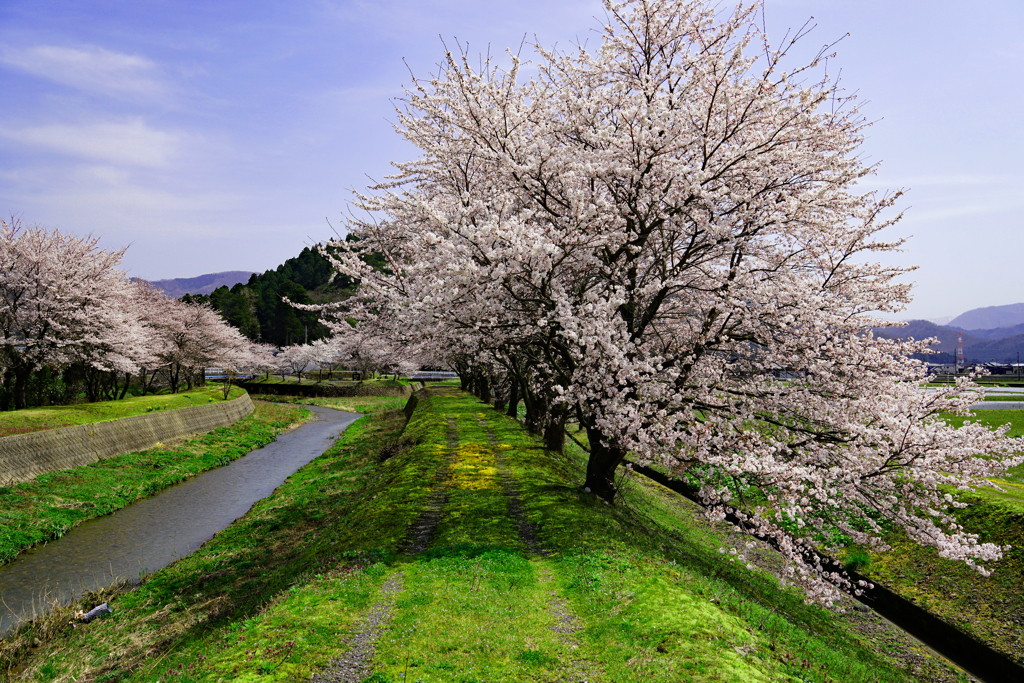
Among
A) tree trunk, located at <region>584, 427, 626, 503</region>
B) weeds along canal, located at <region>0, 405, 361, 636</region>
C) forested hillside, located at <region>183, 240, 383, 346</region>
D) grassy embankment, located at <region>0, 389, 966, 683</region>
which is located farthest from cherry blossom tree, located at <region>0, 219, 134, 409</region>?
forested hillside, located at <region>183, 240, 383, 346</region>

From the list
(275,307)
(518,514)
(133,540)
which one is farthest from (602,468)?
(275,307)

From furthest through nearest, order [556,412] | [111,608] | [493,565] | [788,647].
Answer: [556,412] → [111,608] → [493,565] → [788,647]

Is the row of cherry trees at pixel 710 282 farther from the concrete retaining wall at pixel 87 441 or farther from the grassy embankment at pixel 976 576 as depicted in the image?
the concrete retaining wall at pixel 87 441

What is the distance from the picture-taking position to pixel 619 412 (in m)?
14.1

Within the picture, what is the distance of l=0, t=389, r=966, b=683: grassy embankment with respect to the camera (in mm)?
9625

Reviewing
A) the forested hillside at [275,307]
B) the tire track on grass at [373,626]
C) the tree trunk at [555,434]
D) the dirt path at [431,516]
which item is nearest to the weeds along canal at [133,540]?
the dirt path at [431,516]

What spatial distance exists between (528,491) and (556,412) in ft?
21.2

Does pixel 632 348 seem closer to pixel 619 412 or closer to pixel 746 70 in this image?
pixel 619 412

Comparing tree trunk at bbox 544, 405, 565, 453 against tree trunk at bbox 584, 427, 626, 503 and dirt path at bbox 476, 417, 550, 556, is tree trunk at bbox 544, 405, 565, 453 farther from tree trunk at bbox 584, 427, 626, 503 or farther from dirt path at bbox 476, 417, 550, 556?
tree trunk at bbox 584, 427, 626, 503

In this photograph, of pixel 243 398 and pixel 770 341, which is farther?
pixel 243 398

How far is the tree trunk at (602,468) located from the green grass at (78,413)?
2796 centimetres

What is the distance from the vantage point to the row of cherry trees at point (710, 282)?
41.9ft

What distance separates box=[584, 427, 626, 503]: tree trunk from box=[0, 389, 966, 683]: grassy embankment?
95cm

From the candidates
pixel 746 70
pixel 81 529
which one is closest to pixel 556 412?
pixel 746 70
